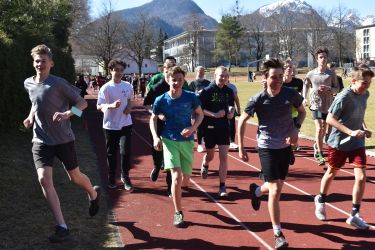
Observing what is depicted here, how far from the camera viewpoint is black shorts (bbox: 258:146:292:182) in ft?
17.5

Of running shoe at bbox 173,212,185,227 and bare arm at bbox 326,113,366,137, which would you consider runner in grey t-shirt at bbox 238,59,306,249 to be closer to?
bare arm at bbox 326,113,366,137

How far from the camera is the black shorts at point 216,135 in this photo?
7426 millimetres

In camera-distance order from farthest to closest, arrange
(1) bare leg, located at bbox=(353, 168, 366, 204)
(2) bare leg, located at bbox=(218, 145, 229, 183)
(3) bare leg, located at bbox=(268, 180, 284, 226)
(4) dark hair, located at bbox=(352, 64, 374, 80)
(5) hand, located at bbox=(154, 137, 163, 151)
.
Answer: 1. (2) bare leg, located at bbox=(218, 145, 229, 183)
2. (5) hand, located at bbox=(154, 137, 163, 151)
3. (1) bare leg, located at bbox=(353, 168, 366, 204)
4. (4) dark hair, located at bbox=(352, 64, 374, 80)
5. (3) bare leg, located at bbox=(268, 180, 284, 226)

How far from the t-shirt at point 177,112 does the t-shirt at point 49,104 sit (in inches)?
45.2

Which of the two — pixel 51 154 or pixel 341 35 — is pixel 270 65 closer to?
pixel 51 154

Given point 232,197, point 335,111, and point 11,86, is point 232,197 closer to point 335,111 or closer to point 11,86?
point 335,111

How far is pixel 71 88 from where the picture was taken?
5559 millimetres

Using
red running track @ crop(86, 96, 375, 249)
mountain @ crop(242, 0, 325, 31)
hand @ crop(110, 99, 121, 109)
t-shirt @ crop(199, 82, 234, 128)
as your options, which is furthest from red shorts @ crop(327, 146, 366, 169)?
mountain @ crop(242, 0, 325, 31)

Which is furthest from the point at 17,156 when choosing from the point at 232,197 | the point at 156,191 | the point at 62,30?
the point at 62,30

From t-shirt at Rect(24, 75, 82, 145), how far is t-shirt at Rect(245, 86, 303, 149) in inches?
80.3

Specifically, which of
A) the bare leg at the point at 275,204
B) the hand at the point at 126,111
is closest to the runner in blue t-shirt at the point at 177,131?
the bare leg at the point at 275,204

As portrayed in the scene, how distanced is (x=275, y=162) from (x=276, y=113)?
1.76ft

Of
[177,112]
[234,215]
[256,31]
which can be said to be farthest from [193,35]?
[177,112]

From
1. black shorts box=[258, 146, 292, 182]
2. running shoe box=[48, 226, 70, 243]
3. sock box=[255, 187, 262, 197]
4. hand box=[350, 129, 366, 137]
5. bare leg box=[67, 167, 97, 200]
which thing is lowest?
running shoe box=[48, 226, 70, 243]
